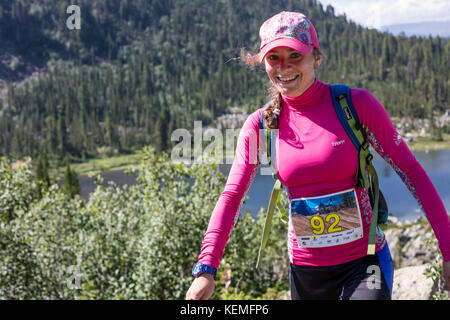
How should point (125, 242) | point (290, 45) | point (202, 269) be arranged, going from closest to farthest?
1. point (202, 269)
2. point (290, 45)
3. point (125, 242)

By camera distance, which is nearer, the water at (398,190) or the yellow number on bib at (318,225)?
the yellow number on bib at (318,225)

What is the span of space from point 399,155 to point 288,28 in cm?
103

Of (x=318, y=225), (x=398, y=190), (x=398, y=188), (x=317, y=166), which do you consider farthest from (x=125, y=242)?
(x=398, y=188)

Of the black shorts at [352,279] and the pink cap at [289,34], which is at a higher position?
the pink cap at [289,34]

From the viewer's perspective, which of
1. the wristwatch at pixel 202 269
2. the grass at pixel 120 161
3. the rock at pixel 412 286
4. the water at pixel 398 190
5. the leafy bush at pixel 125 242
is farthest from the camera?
the grass at pixel 120 161

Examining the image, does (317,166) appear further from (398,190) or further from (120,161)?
(120,161)

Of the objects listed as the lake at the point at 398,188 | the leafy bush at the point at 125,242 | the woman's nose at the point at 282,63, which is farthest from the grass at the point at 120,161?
the woman's nose at the point at 282,63

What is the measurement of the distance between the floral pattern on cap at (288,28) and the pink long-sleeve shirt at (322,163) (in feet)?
1.19

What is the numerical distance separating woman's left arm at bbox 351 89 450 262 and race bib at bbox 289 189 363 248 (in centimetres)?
33

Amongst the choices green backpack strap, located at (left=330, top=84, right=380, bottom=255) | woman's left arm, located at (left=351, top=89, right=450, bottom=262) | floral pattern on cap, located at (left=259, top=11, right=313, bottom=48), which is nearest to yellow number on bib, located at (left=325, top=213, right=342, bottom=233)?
green backpack strap, located at (left=330, top=84, right=380, bottom=255)

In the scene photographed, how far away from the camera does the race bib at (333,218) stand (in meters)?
2.83

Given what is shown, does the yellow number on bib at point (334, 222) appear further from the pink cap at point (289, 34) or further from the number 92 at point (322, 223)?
the pink cap at point (289, 34)

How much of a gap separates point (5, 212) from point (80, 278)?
3.05 metres

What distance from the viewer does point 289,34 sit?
2721 mm
